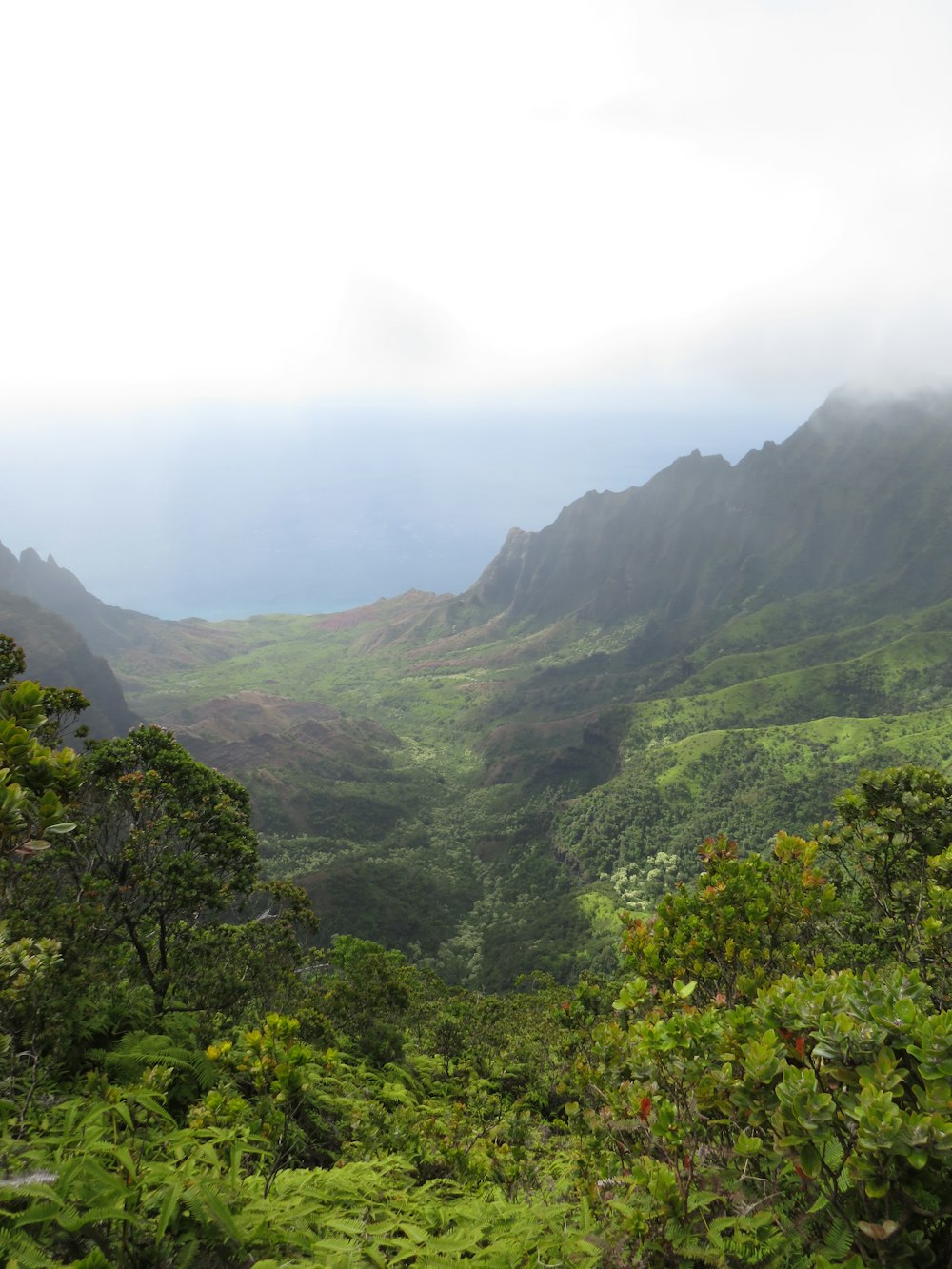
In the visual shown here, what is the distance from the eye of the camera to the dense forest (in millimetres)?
4031

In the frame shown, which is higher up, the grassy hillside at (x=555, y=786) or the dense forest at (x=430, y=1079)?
the dense forest at (x=430, y=1079)

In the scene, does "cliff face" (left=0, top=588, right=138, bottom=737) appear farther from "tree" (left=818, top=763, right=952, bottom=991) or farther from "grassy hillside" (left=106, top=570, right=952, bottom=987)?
"tree" (left=818, top=763, right=952, bottom=991)

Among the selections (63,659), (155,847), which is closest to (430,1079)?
(155,847)

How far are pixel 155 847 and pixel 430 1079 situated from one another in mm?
11449

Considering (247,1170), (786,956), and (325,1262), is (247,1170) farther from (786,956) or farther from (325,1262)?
(786,956)

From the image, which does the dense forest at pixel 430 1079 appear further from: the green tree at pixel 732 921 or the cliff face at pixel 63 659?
the cliff face at pixel 63 659

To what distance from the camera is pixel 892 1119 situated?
3.56 metres

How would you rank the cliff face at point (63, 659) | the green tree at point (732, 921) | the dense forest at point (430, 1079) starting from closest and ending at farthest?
1. the dense forest at point (430, 1079)
2. the green tree at point (732, 921)
3. the cliff face at point (63, 659)

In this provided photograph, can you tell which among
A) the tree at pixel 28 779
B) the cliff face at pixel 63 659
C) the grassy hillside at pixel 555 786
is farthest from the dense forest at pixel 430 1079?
the cliff face at pixel 63 659

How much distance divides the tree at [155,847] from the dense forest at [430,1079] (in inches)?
3.5

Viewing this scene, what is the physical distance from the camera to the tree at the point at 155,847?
1543 cm

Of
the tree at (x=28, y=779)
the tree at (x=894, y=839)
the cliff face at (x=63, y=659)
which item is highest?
the cliff face at (x=63, y=659)

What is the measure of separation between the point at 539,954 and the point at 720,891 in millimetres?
75198

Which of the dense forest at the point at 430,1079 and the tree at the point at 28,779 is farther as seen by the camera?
the tree at the point at 28,779
